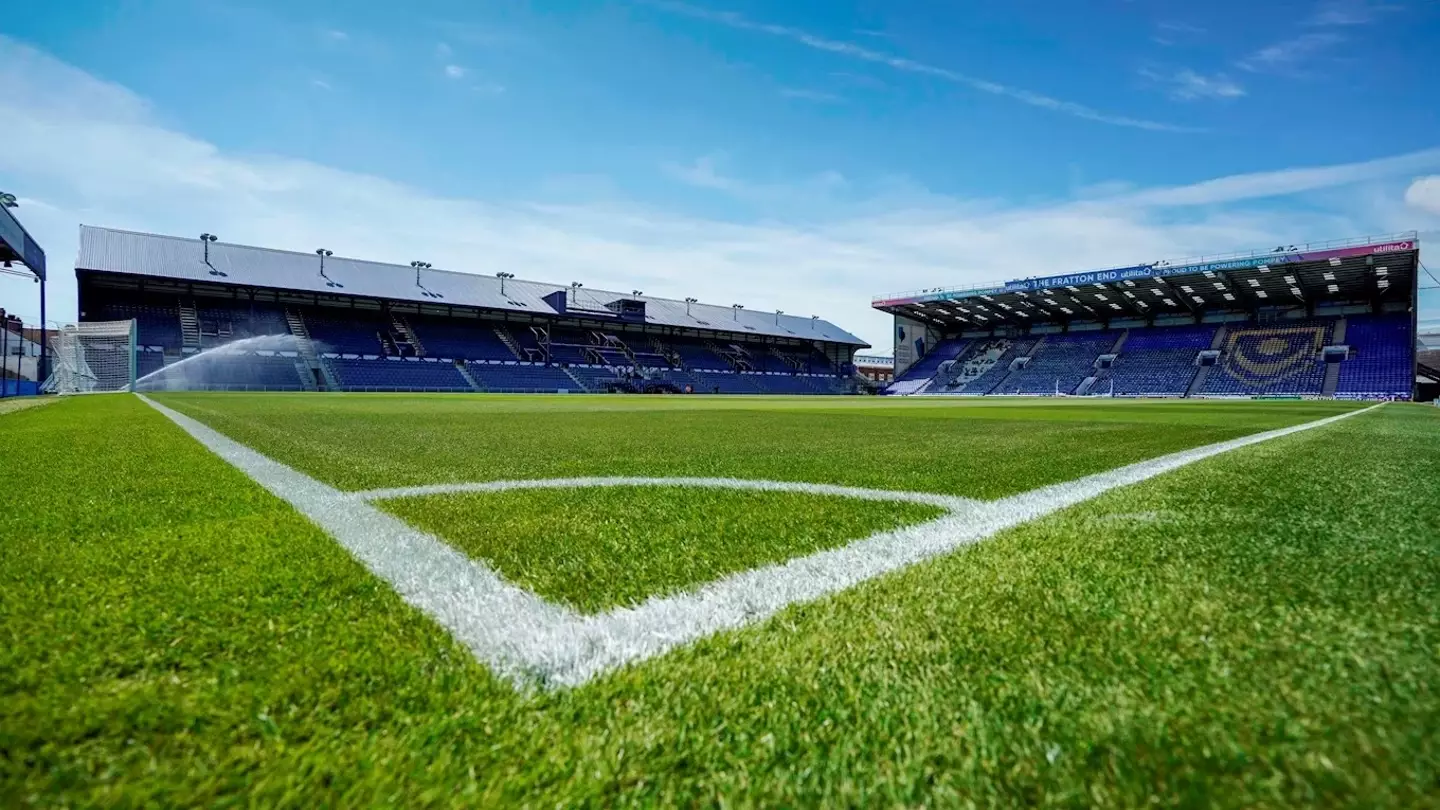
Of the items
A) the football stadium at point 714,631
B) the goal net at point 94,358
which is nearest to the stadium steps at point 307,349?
the goal net at point 94,358

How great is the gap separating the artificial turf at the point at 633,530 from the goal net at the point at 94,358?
2360 centimetres

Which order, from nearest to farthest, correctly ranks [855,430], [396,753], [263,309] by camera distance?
[396,753]
[855,430]
[263,309]

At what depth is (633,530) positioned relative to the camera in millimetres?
2111

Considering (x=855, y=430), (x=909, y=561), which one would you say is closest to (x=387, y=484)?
(x=909, y=561)

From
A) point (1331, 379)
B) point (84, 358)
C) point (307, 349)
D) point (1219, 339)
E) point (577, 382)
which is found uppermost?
point (1219, 339)

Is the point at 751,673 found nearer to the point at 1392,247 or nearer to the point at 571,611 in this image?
the point at 571,611

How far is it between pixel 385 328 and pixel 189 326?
884 cm

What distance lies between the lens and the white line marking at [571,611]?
1.16 meters

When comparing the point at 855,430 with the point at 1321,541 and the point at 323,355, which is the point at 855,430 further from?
the point at 323,355

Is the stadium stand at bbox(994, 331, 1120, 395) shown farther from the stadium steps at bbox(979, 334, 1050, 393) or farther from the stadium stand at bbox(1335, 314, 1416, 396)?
the stadium stand at bbox(1335, 314, 1416, 396)

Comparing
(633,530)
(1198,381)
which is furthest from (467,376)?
(1198,381)

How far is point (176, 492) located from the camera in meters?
2.64

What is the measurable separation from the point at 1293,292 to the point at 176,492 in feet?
158

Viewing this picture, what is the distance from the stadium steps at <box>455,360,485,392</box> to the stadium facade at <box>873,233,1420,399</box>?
1077 inches
